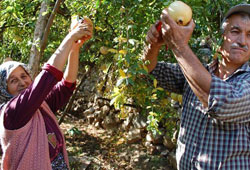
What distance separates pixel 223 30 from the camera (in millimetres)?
1617

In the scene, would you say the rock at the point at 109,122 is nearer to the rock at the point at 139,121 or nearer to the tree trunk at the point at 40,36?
the rock at the point at 139,121

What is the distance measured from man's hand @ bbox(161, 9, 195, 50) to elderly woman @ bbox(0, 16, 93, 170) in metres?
0.50

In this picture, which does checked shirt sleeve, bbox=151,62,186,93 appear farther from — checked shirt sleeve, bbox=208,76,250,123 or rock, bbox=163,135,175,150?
rock, bbox=163,135,175,150

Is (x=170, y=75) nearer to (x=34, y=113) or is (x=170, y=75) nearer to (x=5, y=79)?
(x=34, y=113)

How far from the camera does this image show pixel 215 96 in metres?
1.29

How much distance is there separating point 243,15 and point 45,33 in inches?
71.7

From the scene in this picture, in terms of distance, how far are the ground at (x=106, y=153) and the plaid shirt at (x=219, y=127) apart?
299 centimetres

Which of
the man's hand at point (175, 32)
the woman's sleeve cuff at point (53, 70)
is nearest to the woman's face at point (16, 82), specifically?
the woman's sleeve cuff at point (53, 70)

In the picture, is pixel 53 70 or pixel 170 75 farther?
pixel 170 75

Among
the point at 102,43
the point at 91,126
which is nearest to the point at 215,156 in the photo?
the point at 102,43

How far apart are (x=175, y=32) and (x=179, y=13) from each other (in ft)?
0.32

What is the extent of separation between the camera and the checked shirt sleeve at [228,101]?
1.29 metres

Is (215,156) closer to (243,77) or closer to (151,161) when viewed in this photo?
(243,77)

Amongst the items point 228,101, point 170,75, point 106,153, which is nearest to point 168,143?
point 106,153
